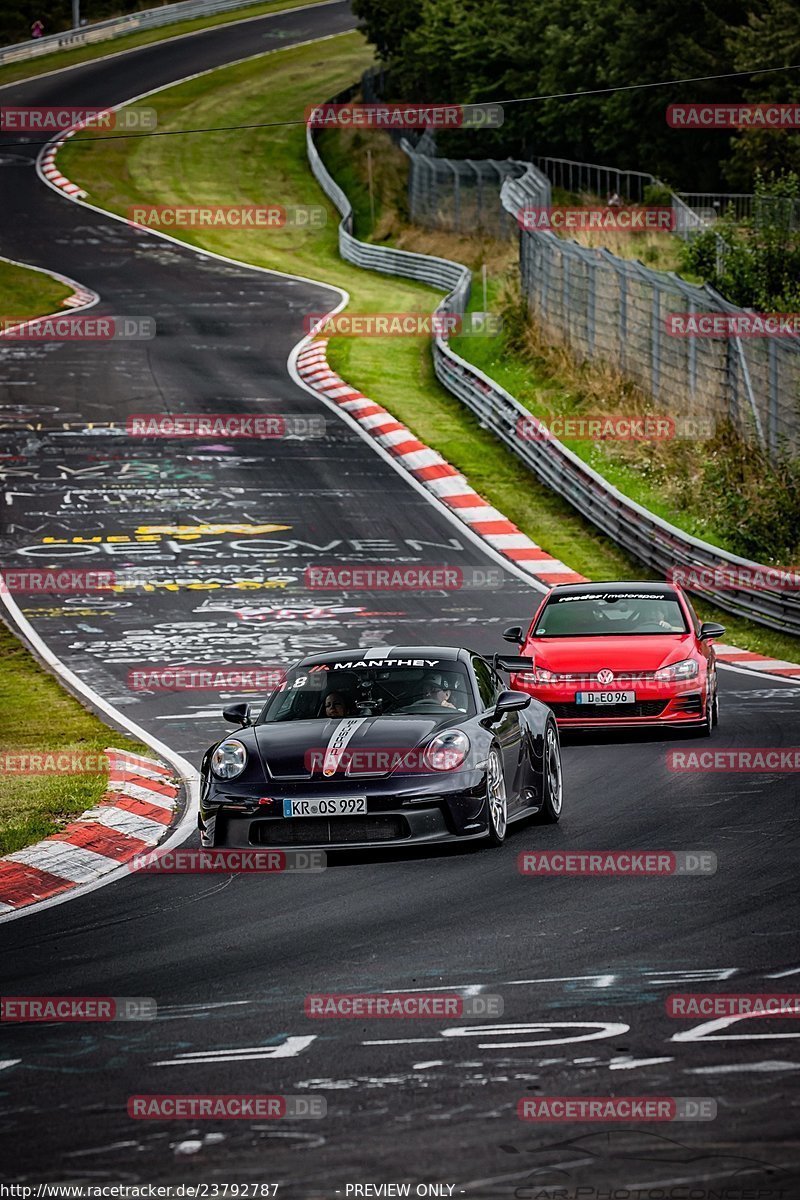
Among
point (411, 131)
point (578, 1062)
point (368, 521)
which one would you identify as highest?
point (411, 131)

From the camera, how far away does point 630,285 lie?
31.8 metres

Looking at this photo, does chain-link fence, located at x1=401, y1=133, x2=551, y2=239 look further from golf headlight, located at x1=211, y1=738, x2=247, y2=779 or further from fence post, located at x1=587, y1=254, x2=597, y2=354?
golf headlight, located at x1=211, y1=738, x2=247, y2=779

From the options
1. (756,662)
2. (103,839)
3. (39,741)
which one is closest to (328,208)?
(756,662)

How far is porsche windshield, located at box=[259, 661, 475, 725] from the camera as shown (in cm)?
1213

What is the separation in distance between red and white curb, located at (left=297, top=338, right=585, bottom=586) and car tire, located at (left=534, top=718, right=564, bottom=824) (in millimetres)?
12479

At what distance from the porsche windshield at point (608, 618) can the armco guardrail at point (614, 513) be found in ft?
15.3

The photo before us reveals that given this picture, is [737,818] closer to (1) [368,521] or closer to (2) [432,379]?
(1) [368,521]

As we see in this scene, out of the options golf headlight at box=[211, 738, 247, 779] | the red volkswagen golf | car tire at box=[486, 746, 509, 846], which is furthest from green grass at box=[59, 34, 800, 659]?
golf headlight at box=[211, 738, 247, 779]

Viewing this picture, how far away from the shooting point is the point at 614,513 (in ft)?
89.7

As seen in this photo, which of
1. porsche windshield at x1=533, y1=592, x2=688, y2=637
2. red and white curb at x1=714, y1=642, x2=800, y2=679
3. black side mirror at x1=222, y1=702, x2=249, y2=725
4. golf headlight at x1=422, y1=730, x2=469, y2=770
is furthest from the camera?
red and white curb at x1=714, y1=642, x2=800, y2=679

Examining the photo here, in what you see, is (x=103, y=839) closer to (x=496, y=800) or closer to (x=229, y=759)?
(x=229, y=759)

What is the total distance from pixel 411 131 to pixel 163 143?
10744mm

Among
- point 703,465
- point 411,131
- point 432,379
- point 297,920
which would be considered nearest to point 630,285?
point 703,465

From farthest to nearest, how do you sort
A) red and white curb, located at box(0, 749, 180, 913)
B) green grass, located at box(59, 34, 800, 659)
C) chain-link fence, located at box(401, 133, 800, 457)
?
green grass, located at box(59, 34, 800, 659) < chain-link fence, located at box(401, 133, 800, 457) < red and white curb, located at box(0, 749, 180, 913)
